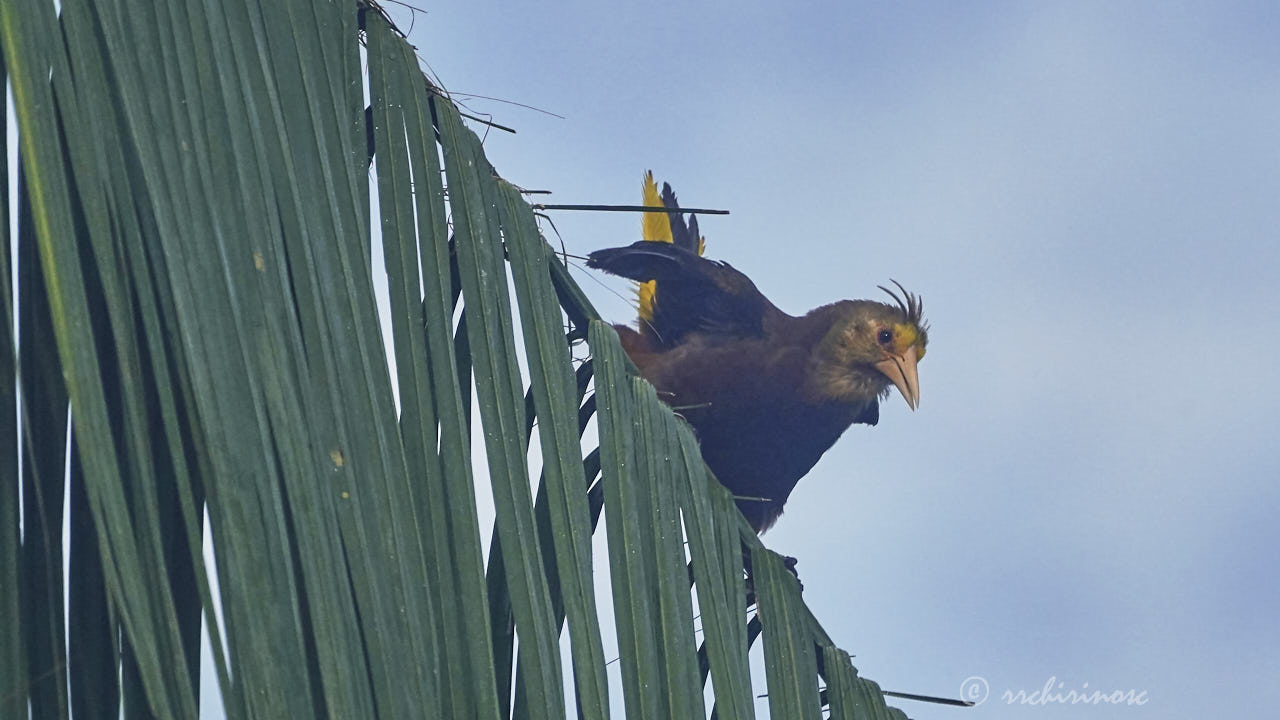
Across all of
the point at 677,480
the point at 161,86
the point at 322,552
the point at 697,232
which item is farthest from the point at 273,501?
the point at 697,232

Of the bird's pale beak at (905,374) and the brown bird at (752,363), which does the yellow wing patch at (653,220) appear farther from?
the bird's pale beak at (905,374)

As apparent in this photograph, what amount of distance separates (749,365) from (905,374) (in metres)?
0.65

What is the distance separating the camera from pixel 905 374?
3.72 m

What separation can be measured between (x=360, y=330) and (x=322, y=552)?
0.21 m

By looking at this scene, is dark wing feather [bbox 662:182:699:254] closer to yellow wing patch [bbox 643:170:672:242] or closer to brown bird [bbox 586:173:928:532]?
yellow wing patch [bbox 643:170:672:242]

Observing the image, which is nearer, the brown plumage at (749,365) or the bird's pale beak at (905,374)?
the brown plumage at (749,365)

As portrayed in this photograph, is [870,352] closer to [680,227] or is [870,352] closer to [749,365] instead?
[749,365]

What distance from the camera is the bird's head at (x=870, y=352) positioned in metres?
3.50

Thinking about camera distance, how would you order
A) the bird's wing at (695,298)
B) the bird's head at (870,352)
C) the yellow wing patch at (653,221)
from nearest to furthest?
the bird's wing at (695,298) < the bird's head at (870,352) < the yellow wing patch at (653,221)

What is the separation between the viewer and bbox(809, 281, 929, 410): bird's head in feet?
11.5

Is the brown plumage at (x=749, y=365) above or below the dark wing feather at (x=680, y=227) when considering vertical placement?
below

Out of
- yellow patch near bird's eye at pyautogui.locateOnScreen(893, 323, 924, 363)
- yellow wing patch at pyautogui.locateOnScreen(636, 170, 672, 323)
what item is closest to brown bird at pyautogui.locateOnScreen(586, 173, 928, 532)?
yellow patch near bird's eye at pyautogui.locateOnScreen(893, 323, 924, 363)

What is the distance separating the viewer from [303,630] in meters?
0.82

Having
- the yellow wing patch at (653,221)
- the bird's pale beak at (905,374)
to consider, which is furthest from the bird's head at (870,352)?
the yellow wing patch at (653,221)
